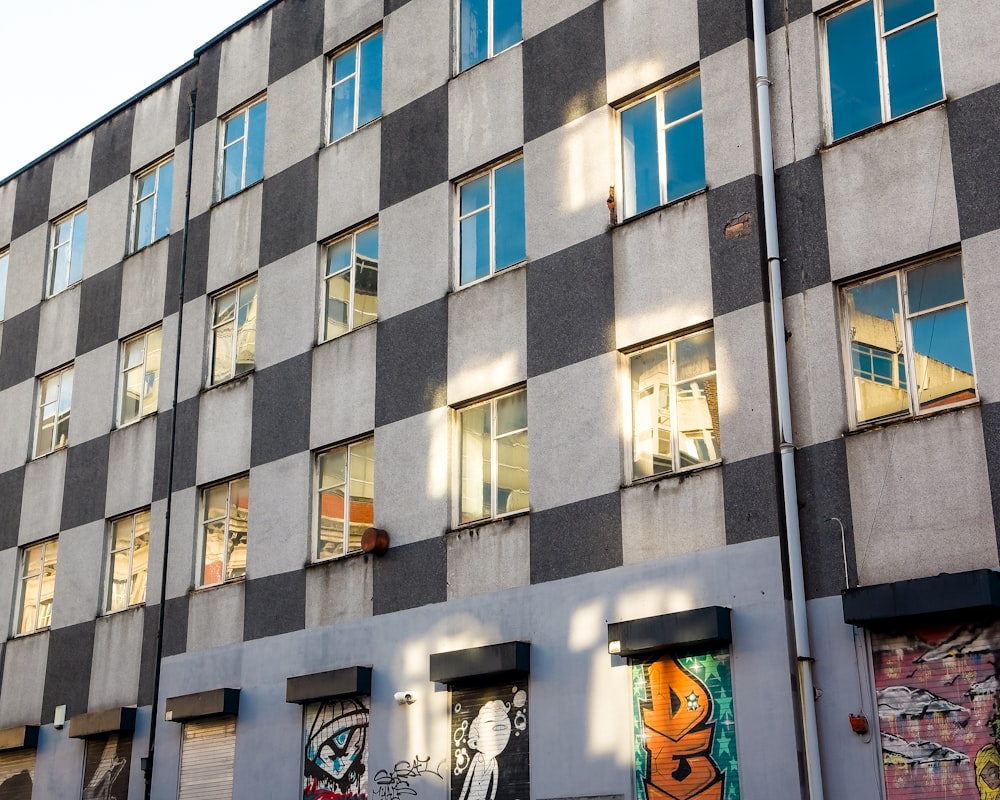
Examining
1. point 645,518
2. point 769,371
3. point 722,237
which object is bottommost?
point 645,518

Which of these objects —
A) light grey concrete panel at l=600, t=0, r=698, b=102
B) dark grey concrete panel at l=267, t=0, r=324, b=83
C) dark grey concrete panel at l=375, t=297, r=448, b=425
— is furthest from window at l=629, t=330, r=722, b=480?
dark grey concrete panel at l=267, t=0, r=324, b=83

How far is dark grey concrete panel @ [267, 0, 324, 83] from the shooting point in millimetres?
22234

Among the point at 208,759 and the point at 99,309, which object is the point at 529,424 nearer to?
the point at 208,759

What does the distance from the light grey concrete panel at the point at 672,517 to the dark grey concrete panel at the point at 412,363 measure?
3.81 metres

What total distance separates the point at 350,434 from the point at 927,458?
29.5 feet

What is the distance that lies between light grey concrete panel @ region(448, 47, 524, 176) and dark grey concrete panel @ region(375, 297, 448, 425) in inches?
87.1

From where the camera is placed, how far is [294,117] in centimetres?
2212

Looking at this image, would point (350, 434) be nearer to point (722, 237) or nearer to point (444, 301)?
point (444, 301)

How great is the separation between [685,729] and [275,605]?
7535 mm

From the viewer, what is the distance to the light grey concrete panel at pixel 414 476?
1791 centimetres

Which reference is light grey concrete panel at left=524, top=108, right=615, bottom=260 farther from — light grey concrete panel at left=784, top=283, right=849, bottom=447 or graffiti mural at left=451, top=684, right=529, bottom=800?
graffiti mural at left=451, top=684, right=529, bottom=800

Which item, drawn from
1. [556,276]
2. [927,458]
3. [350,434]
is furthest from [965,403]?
[350,434]

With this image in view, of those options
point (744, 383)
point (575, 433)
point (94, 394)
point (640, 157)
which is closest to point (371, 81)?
point (640, 157)

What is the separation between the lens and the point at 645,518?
15.4 m
